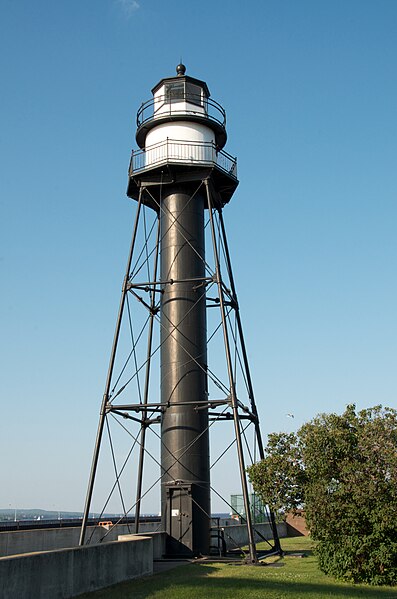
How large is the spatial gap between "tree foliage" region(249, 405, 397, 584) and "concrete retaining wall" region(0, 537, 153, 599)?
5255 millimetres

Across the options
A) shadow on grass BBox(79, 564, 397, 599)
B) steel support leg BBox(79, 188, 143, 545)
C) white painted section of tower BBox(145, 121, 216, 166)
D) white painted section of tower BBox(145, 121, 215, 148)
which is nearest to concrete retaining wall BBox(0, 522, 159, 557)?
steel support leg BBox(79, 188, 143, 545)

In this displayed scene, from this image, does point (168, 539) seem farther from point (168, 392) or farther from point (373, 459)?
point (373, 459)

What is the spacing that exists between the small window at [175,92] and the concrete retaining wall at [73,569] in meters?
18.4

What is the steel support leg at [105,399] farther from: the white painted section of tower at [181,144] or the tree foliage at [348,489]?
the tree foliage at [348,489]

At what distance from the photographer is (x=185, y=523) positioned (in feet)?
83.8

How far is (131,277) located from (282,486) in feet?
34.5

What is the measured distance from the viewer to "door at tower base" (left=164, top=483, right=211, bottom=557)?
2531cm

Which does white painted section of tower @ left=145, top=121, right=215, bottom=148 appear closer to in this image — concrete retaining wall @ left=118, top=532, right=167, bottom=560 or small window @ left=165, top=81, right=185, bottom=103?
small window @ left=165, top=81, right=185, bottom=103

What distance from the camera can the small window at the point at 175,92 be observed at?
29703mm

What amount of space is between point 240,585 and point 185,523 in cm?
779

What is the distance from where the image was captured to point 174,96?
29734 millimetres

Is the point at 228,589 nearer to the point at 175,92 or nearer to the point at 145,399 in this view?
the point at 145,399

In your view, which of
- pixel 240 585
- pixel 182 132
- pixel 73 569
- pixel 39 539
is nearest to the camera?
pixel 73 569

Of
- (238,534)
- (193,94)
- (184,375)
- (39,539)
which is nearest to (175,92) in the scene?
(193,94)
